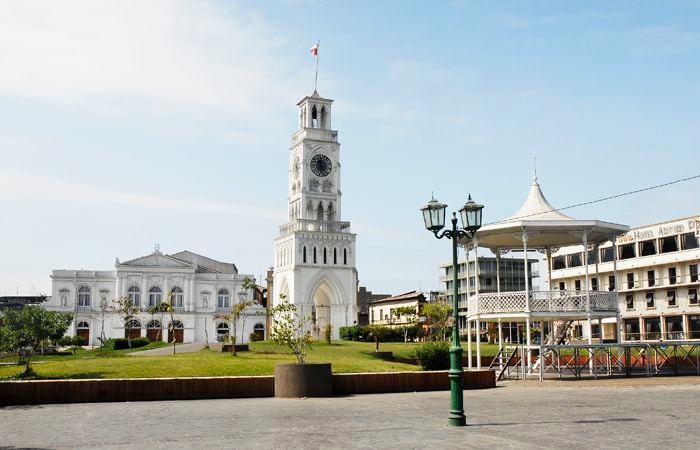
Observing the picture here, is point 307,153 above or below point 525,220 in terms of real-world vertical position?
above

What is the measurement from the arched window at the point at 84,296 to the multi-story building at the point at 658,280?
2319 inches

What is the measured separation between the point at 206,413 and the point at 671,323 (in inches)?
2407

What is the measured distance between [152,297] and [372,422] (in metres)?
85.8

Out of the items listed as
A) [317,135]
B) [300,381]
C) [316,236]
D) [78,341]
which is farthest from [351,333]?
[300,381]

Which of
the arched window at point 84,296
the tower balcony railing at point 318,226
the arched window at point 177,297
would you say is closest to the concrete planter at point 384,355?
the tower balcony railing at point 318,226

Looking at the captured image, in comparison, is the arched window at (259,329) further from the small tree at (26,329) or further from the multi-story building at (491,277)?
the small tree at (26,329)

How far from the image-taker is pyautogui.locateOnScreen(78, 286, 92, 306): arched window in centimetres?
9694

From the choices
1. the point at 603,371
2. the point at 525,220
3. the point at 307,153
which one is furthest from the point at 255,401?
the point at 307,153

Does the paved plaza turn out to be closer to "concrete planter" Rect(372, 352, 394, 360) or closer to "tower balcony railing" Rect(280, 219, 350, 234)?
"concrete planter" Rect(372, 352, 394, 360)

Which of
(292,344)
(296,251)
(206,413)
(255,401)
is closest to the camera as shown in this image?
(206,413)

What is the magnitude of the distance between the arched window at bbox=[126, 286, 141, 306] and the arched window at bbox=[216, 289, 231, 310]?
33.9 ft

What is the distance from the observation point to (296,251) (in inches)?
3388

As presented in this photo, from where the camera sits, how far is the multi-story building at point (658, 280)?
6700 centimetres

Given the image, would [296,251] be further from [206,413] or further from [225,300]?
[206,413]
